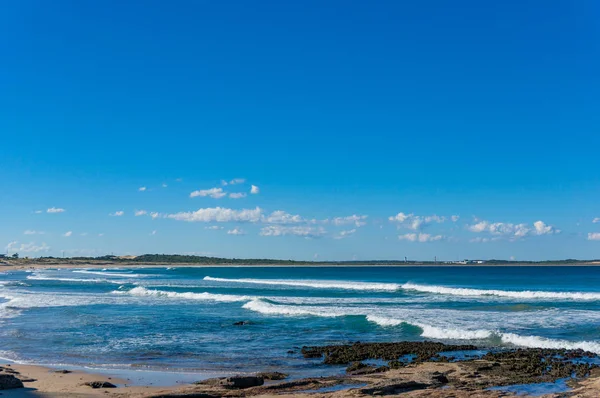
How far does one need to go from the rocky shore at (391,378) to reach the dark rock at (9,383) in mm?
24

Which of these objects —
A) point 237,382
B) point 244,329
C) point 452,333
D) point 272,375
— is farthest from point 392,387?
point 244,329

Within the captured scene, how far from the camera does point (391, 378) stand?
1552cm

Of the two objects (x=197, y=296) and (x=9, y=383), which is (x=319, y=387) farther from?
(x=197, y=296)

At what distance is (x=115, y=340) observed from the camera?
23203mm

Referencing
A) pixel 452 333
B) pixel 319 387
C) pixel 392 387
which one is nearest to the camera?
pixel 392 387

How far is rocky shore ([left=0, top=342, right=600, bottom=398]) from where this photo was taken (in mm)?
13992

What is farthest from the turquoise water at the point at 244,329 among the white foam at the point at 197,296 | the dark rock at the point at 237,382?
the white foam at the point at 197,296

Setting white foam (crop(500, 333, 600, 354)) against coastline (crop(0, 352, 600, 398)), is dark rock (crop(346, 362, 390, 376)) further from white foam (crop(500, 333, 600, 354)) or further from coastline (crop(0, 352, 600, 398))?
white foam (crop(500, 333, 600, 354))

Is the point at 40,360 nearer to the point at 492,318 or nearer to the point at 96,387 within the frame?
the point at 96,387

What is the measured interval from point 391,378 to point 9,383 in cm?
1043

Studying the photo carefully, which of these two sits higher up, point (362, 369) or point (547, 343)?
point (547, 343)

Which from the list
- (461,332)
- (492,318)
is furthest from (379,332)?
(492,318)

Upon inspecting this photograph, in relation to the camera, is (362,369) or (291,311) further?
(291,311)

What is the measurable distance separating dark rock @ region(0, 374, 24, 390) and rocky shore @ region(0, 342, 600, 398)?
1.0 inches
